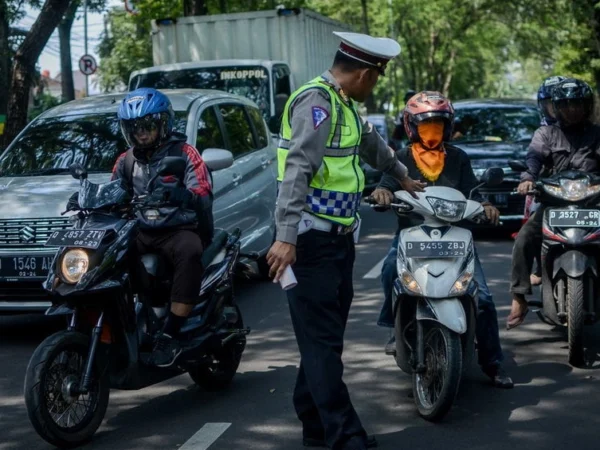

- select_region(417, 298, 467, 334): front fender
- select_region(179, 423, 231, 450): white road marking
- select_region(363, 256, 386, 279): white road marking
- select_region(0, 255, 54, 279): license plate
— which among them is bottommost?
select_region(363, 256, 386, 279): white road marking

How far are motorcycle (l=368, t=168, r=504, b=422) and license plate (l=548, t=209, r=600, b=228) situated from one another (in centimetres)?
113

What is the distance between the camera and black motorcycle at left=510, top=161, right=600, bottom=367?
6.95m

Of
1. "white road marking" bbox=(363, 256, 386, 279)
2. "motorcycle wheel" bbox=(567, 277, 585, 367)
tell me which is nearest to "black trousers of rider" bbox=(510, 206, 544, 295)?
"motorcycle wheel" bbox=(567, 277, 585, 367)

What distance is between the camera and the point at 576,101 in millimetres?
7461

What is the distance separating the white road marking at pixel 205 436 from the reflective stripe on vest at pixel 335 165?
4.48 feet

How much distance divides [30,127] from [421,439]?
5.32m

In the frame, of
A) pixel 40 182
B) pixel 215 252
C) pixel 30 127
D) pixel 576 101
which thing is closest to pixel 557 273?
pixel 576 101

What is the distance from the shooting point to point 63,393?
5.55 metres

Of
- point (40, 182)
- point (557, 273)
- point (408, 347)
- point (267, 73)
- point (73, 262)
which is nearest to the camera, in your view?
point (73, 262)

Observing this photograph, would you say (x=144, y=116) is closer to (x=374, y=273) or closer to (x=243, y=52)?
(x=374, y=273)

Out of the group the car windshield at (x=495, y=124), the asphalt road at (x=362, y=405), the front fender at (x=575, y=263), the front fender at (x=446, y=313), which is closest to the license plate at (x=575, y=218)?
the front fender at (x=575, y=263)

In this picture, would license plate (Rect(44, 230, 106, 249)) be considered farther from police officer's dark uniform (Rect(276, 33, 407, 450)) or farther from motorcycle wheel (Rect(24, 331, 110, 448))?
police officer's dark uniform (Rect(276, 33, 407, 450))

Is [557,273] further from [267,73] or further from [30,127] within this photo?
[267,73]

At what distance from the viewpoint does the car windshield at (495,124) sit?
49.7 ft
